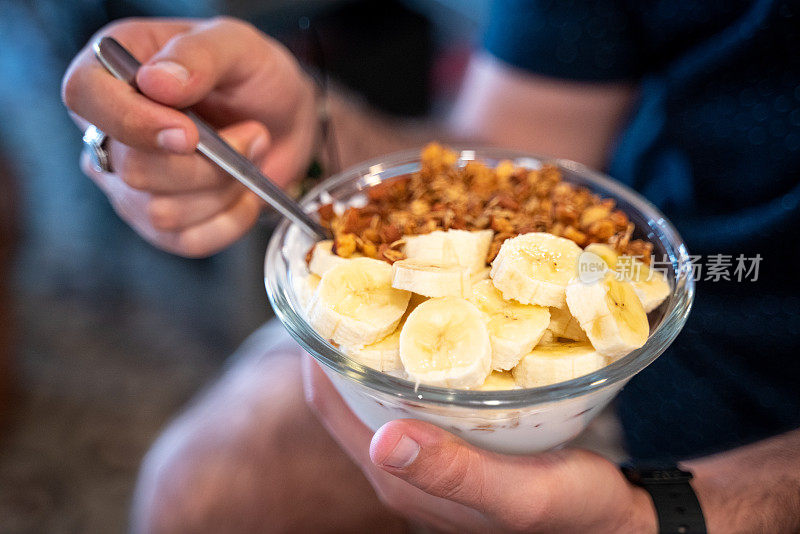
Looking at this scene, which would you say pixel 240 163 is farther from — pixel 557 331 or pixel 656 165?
pixel 656 165

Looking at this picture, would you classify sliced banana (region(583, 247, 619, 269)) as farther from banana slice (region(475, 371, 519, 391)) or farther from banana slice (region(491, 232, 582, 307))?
banana slice (region(475, 371, 519, 391))

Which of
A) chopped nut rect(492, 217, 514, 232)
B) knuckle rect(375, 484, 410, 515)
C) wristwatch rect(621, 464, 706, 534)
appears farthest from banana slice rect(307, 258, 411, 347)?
wristwatch rect(621, 464, 706, 534)

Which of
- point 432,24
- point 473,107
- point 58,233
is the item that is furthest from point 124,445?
point 432,24

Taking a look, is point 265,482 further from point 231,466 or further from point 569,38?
point 569,38

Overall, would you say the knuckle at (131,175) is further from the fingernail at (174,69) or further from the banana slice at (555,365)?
the banana slice at (555,365)

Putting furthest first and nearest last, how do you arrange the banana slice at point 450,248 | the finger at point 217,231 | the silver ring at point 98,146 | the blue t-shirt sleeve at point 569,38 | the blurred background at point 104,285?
the blurred background at point 104,285
the blue t-shirt sleeve at point 569,38
the finger at point 217,231
the silver ring at point 98,146
the banana slice at point 450,248

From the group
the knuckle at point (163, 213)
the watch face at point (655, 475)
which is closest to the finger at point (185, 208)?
the knuckle at point (163, 213)
